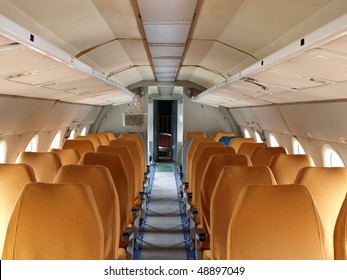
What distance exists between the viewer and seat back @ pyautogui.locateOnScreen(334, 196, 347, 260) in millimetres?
3523

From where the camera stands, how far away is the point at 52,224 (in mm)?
3355

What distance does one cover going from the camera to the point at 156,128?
65.1 ft

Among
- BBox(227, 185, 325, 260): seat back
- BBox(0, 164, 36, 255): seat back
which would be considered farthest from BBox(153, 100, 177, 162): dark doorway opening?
BBox(227, 185, 325, 260): seat back

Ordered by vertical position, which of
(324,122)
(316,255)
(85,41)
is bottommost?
(316,255)

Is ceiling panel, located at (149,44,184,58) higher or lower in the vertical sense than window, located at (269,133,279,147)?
higher

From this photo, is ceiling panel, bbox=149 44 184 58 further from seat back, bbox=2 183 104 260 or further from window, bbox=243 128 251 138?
window, bbox=243 128 251 138

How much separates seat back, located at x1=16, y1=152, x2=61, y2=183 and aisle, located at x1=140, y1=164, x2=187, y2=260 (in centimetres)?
187

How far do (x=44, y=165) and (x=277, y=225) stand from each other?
369cm

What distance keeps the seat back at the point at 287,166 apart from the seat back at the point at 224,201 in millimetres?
1585

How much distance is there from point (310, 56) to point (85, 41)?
3.98 metres

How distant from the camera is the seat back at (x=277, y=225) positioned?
339 cm

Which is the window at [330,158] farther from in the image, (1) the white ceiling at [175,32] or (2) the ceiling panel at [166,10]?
(2) the ceiling panel at [166,10]

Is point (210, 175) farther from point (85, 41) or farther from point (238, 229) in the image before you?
point (85, 41)

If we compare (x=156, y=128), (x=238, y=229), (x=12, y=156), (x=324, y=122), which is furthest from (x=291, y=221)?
(x=156, y=128)
